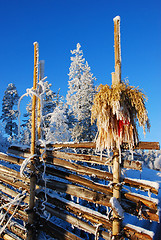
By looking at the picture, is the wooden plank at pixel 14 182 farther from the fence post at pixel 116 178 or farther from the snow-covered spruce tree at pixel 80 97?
the snow-covered spruce tree at pixel 80 97

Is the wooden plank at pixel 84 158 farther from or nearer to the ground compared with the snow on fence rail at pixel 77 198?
farther from the ground

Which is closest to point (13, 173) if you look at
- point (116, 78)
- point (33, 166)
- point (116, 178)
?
point (33, 166)

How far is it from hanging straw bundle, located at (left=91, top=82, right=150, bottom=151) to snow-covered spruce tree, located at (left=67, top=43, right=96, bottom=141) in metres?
13.4

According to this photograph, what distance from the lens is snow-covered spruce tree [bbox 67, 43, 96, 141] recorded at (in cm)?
1700

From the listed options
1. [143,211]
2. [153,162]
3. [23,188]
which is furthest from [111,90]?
[153,162]

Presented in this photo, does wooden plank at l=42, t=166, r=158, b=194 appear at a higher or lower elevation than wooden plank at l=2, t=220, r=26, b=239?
higher

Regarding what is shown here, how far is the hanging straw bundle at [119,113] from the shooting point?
2607mm

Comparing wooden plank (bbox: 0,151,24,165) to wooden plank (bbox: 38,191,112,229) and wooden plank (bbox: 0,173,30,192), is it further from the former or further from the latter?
wooden plank (bbox: 38,191,112,229)

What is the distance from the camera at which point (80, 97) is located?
1834 centimetres

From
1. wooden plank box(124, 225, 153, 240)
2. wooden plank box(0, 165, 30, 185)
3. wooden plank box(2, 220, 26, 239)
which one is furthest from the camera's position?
wooden plank box(0, 165, 30, 185)

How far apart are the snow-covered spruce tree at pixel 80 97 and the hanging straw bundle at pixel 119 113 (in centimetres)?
1338

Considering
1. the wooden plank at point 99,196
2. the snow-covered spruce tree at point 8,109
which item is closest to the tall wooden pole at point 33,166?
the wooden plank at point 99,196

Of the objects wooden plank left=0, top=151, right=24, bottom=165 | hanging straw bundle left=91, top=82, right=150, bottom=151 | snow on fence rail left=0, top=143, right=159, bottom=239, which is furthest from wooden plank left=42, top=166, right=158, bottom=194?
wooden plank left=0, top=151, right=24, bottom=165

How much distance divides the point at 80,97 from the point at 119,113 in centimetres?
1592
